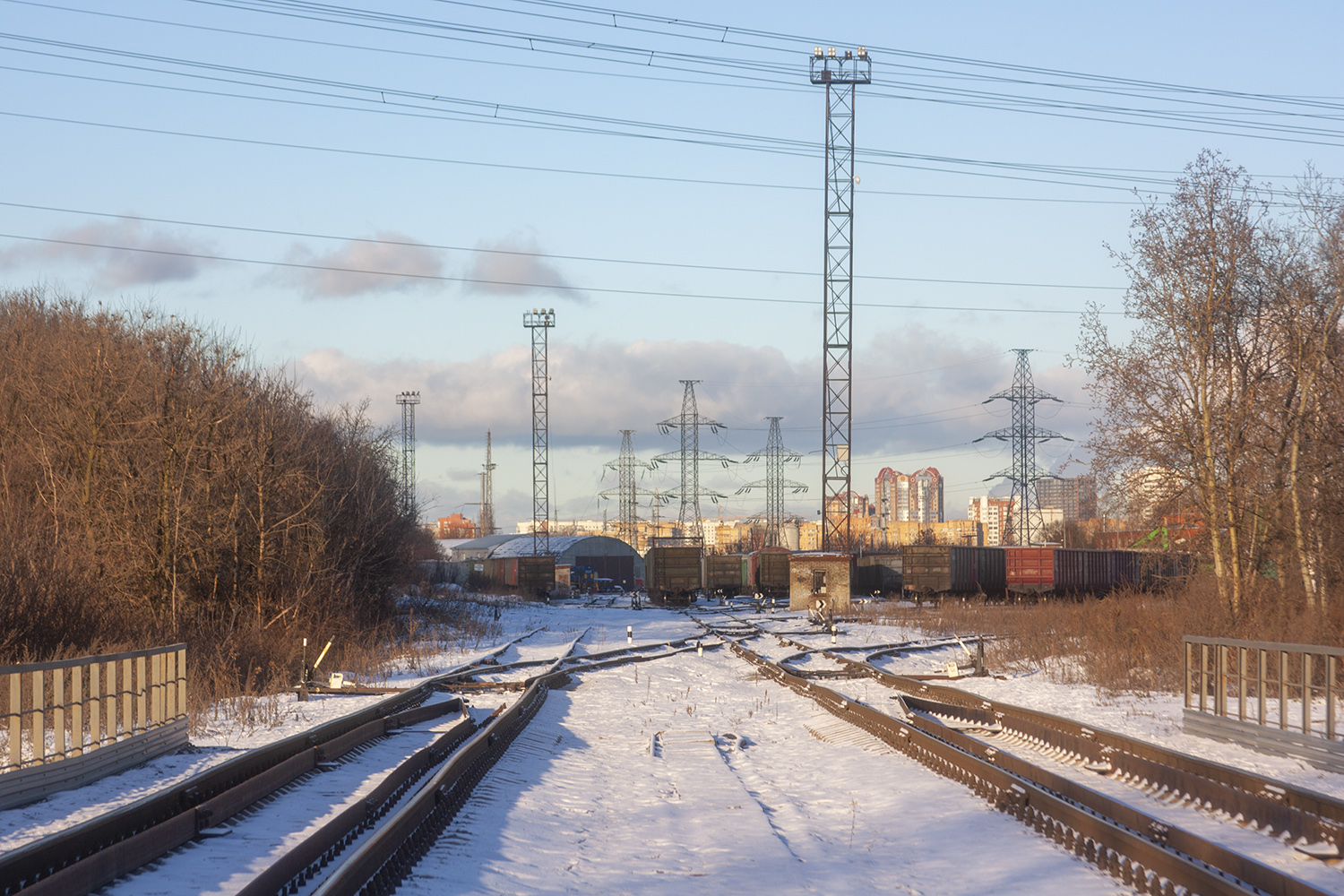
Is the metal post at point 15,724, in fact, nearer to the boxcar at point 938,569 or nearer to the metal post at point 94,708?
the metal post at point 94,708

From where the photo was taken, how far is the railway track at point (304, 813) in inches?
221

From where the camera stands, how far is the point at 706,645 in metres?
25.7

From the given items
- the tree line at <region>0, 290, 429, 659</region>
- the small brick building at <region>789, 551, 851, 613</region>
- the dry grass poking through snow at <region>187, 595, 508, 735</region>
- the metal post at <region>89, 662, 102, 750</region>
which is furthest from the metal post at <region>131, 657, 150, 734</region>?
the small brick building at <region>789, 551, 851, 613</region>

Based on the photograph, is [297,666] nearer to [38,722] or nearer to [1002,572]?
[38,722]

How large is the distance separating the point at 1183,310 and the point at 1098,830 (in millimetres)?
15984

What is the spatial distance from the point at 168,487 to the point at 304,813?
553 inches

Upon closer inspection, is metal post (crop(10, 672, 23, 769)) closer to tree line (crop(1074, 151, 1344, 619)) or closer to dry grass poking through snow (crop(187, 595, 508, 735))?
dry grass poking through snow (crop(187, 595, 508, 735))

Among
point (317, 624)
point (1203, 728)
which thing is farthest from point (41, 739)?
point (317, 624)

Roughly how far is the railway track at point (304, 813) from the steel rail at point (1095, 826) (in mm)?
4307

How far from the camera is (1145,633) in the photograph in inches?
731

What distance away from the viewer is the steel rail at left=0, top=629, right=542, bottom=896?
5453 millimetres

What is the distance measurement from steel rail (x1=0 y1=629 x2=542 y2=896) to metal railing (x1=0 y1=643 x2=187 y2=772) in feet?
4.27

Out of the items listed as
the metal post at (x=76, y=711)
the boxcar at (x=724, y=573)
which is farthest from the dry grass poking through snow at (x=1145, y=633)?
the boxcar at (x=724, y=573)

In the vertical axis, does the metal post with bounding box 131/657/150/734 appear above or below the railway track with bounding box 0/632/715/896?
above
